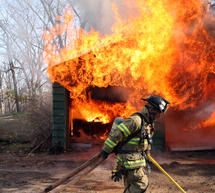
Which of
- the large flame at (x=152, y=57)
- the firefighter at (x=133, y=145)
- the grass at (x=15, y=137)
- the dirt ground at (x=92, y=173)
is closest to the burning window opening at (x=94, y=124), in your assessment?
the large flame at (x=152, y=57)

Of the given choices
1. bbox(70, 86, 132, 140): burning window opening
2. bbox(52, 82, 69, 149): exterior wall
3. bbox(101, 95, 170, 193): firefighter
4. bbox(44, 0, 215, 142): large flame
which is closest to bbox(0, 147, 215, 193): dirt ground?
bbox(52, 82, 69, 149): exterior wall

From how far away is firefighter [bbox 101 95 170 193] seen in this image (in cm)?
345

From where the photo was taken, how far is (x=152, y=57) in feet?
26.9

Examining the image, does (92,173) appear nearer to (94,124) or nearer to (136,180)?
(136,180)

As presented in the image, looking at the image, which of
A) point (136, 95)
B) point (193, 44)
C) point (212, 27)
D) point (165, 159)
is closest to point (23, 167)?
point (165, 159)

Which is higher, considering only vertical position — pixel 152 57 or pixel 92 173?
pixel 152 57

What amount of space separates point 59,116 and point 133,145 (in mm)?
6479

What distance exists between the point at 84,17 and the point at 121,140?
21.9m

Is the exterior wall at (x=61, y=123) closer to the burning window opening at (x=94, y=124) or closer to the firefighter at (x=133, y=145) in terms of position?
the burning window opening at (x=94, y=124)

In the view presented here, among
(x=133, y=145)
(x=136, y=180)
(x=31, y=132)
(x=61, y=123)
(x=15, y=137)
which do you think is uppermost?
(x=133, y=145)

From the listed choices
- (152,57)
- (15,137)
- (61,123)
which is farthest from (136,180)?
(15,137)

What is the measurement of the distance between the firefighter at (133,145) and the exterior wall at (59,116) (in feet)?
20.2

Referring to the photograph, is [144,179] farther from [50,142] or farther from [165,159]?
[50,142]

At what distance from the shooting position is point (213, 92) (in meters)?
10.7
